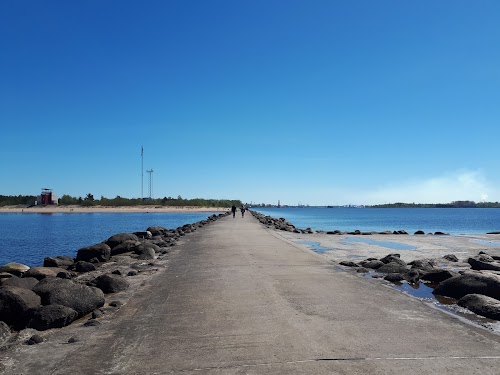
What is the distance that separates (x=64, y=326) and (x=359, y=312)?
486 cm

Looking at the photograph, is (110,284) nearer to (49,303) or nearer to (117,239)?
(49,303)

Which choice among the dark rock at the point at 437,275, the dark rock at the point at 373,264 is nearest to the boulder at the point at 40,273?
the dark rock at the point at 373,264

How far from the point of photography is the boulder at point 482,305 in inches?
279

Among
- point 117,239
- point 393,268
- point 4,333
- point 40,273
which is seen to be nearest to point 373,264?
point 393,268

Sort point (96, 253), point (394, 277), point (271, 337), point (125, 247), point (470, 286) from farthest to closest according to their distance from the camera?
point (125, 247)
point (96, 253)
point (394, 277)
point (470, 286)
point (271, 337)

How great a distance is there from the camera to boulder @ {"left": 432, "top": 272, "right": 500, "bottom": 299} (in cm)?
870

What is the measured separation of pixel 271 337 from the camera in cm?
557

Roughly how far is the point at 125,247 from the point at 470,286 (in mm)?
13695

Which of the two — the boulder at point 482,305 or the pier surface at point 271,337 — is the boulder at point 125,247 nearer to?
the pier surface at point 271,337

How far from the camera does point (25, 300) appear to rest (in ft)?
22.7

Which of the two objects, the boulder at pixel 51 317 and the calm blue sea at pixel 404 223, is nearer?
the boulder at pixel 51 317

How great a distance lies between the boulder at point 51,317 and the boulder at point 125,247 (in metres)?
11.3

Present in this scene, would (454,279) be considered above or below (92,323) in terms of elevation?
above

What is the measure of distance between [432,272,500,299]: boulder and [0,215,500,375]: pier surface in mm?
1383
